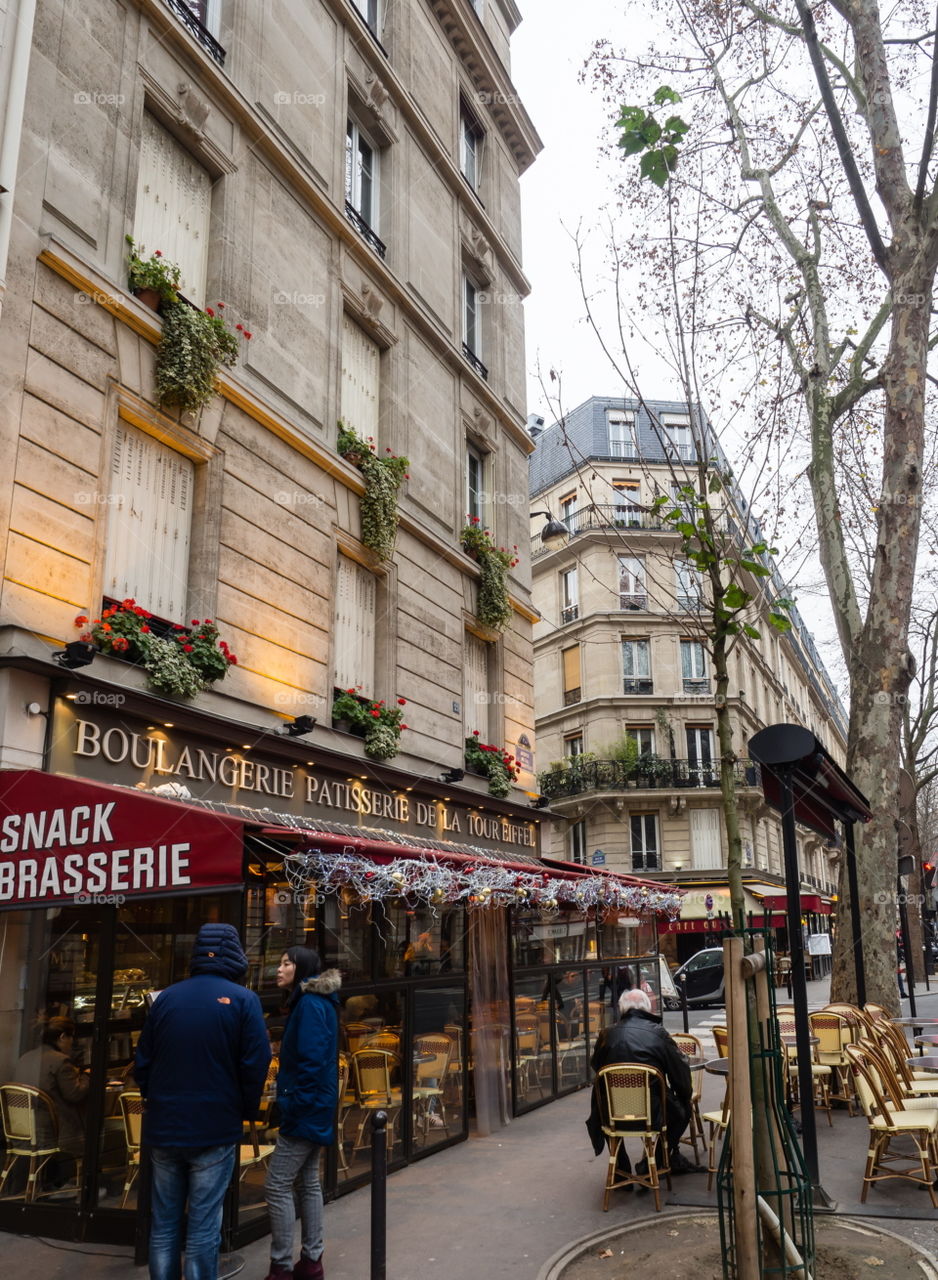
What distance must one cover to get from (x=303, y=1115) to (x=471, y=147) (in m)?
18.8

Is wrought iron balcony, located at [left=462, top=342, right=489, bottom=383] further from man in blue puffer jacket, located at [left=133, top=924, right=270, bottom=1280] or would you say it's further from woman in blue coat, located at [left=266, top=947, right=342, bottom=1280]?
man in blue puffer jacket, located at [left=133, top=924, right=270, bottom=1280]

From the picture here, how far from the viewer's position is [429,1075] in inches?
386

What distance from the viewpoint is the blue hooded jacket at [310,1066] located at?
234 inches

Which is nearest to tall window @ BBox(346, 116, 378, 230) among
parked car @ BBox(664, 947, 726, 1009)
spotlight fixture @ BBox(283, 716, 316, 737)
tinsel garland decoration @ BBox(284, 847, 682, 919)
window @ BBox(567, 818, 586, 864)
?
spotlight fixture @ BBox(283, 716, 316, 737)

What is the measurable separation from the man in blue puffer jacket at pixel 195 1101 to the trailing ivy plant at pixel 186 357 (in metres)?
6.07

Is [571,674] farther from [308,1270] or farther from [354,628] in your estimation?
[308,1270]

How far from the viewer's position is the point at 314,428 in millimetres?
12484

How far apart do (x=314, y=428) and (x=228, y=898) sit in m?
6.74

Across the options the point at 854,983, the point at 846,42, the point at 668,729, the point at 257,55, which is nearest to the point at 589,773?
the point at 668,729

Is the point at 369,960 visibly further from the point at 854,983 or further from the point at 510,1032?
the point at 854,983

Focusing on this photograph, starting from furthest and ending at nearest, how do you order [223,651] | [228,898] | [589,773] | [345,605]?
[589,773] → [345,605] → [223,651] → [228,898]

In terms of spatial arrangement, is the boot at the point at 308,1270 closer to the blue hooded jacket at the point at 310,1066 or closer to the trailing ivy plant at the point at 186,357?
the blue hooded jacket at the point at 310,1066

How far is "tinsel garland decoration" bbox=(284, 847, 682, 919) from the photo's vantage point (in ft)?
25.1

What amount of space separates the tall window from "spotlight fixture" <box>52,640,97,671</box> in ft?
30.5
